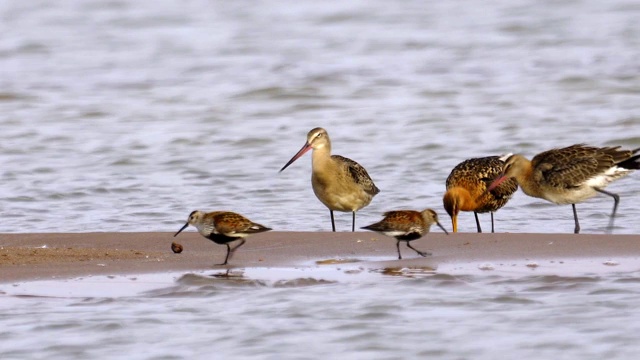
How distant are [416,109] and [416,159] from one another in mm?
3398

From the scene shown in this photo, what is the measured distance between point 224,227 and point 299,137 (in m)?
7.43

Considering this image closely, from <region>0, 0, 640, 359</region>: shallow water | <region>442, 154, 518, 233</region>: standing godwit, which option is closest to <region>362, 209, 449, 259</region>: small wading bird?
<region>0, 0, 640, 359</region>: shallow water

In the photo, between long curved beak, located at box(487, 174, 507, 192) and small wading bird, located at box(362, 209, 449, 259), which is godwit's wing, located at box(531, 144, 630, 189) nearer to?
long curved beak, located at box(487, 174, 507, 192)

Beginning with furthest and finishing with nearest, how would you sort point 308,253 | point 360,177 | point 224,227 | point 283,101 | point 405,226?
point 283,101 → point 360,177 → point 308,253 → point 405,226 → point 224,227

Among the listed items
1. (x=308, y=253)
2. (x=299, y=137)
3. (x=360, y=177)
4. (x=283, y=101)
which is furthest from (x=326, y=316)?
(x=283, y=101)

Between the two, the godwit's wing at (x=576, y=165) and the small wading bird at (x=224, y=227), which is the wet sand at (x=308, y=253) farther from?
the godwit's wing at (x=576, y=165)

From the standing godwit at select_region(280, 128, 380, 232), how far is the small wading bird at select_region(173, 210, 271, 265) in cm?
217

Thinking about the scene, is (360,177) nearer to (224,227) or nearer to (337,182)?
(337,182)

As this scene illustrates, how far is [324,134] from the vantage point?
38.7ft

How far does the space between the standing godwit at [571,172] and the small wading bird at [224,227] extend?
111 inches

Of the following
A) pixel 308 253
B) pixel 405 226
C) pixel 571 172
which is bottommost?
pixel 308 253

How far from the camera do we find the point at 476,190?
11.0 metres

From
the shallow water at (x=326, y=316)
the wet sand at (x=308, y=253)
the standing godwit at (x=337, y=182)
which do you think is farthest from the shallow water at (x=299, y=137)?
the wet sand at (x=308, y=253)

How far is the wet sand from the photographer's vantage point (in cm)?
868
